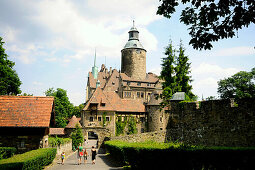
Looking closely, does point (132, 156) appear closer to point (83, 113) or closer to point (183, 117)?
point (183, 117)

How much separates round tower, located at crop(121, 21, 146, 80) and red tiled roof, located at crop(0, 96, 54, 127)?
137 feet

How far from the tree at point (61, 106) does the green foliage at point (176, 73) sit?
29461 millimetres

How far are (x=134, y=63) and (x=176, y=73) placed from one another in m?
24.7

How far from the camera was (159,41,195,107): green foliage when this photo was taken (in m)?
34.5

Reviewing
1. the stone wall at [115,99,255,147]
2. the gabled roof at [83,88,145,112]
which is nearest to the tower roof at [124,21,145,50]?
the gabled roof at [83,88,145,112]

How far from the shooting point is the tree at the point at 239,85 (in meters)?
48.5

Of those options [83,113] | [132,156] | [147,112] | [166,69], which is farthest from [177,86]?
[132,156]

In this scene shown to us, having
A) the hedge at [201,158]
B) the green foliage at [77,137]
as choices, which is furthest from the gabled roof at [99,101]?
the hedge at [201,158]

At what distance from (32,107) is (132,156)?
29.5 feet

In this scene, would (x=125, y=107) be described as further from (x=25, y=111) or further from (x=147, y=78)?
(x=25, y=111)

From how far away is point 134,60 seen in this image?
59406mm

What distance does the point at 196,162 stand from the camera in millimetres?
8250

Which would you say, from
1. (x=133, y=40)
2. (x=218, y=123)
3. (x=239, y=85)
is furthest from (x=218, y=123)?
(x=133, y=40)

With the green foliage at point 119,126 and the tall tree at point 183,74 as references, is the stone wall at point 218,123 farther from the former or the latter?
the green foliage at point 119,126
